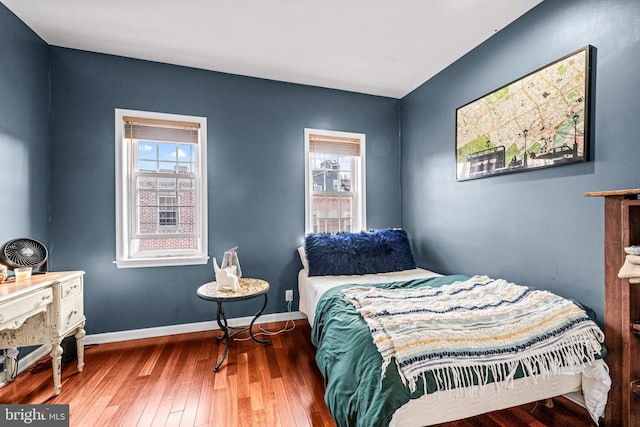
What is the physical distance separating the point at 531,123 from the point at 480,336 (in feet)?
5.16

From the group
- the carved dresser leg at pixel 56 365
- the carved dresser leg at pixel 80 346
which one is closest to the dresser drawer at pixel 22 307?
the carved dresser leg at pixel 56 365

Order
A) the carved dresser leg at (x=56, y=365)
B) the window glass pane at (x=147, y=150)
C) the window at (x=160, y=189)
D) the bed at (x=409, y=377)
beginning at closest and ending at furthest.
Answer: the bed at (x=409, y=377)
the carved dresser leg at (x=56, y=365)
the window at (x=160, y=189)
the window glass pane at (x=147, y=150)

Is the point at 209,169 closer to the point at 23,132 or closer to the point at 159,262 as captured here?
the point at 159,262

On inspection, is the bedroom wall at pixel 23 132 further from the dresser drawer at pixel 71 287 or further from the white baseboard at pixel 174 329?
the white baseboard at pixel 174 329

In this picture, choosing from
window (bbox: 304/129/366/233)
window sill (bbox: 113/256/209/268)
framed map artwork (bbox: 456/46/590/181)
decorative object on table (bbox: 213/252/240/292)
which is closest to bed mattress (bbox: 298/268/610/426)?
framed map artwork (bbox: 456/46/590/181)

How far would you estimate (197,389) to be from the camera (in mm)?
1877

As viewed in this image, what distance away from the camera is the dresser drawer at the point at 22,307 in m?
1.48

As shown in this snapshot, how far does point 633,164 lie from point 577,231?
459 millimetres

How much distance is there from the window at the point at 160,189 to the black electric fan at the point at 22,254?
1.97ft

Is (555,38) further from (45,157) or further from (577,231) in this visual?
(45,157)

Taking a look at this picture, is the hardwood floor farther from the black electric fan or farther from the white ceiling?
the white ceiling

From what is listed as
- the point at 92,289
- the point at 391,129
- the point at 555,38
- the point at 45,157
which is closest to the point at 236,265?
the point at 92,289

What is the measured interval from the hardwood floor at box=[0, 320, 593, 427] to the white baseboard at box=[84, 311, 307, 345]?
9cm

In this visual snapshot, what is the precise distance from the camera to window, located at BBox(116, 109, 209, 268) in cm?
262
